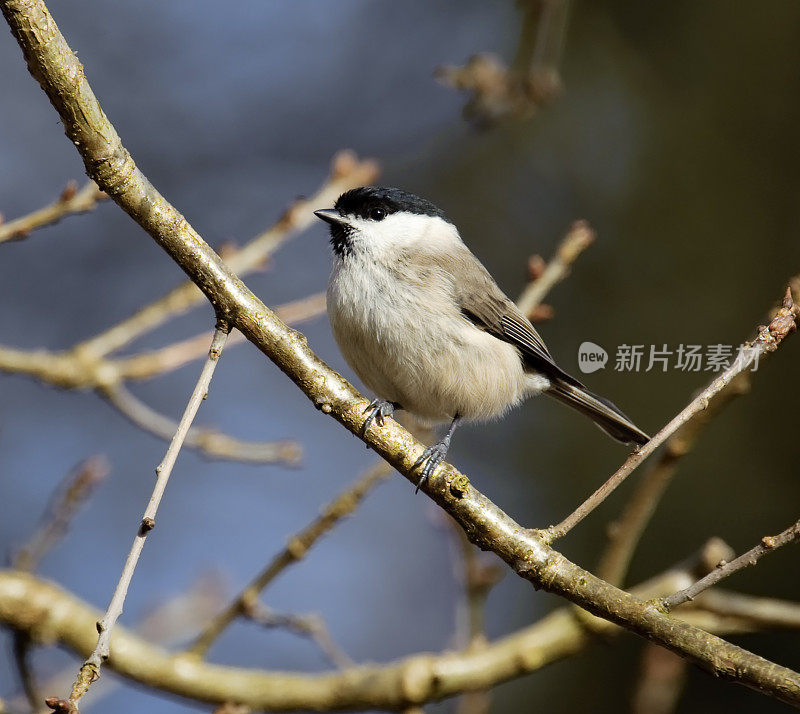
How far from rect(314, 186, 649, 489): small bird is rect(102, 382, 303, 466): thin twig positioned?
0.39 meters

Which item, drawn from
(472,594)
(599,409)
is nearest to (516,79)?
(599,409)

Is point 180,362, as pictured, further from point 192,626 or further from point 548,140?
point 548,140

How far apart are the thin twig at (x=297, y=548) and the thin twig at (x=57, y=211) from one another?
3.27 feet

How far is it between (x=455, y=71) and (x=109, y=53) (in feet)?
11.6

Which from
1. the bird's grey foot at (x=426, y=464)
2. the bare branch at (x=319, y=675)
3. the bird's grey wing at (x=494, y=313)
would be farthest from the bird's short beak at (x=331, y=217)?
the bare branch at (x=319, y=675)

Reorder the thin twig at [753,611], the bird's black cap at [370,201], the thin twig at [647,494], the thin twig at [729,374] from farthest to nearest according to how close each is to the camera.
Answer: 1. the bird's black cap at [370,201]
2. the thin twig at [753,611]
3. the thin twig at [647,494]
4. the thin twig at [729,374]

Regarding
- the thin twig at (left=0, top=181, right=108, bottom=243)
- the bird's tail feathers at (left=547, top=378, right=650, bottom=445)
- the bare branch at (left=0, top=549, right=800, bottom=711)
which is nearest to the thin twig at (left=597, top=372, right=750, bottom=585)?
the bare branch at (left=0, top=549, right=800, bottom=711)

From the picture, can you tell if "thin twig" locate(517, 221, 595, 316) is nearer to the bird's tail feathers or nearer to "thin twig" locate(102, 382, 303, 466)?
the bird's tail feathers

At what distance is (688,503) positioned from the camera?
4.34 metres

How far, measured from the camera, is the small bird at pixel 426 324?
8.34ft

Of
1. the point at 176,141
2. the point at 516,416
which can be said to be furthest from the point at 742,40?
the point at 176,141

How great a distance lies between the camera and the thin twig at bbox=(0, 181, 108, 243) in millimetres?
2051

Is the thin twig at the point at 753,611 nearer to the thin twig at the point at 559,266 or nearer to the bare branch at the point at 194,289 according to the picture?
the thin twig at the point at 559,266

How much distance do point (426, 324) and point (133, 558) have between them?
55.1 inches
